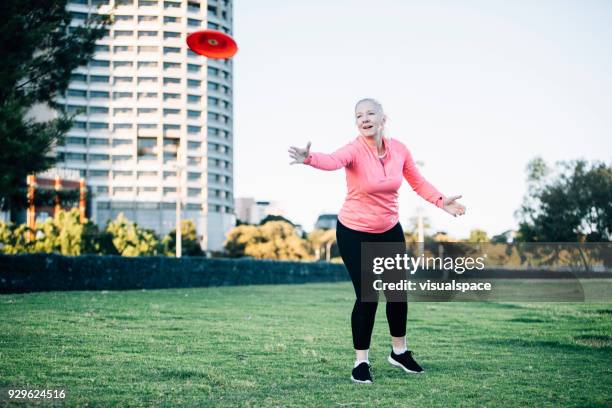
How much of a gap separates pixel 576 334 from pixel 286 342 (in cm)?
370

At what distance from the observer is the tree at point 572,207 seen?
3925cm

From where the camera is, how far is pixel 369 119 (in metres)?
4.86

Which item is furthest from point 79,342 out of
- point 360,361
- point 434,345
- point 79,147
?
point 79,147

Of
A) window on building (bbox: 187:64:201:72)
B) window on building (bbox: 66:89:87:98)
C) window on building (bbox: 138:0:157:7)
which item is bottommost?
window on building (bbox: 66:89:87:98)

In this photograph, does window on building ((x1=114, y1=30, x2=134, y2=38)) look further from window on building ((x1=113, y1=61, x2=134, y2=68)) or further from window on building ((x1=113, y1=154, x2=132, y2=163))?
window on building ((x1=113, y1=154, x2=132, y2=163))

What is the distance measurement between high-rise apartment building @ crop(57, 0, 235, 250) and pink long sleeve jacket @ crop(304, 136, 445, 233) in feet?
311

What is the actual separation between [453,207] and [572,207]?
38.6m

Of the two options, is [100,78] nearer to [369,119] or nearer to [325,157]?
[369,119]

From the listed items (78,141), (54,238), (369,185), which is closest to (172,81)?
(78,141)

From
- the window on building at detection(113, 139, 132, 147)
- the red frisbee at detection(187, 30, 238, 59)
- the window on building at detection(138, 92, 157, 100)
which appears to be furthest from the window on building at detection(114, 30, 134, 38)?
the red frisbee at detection(187, 30, 238, 59)

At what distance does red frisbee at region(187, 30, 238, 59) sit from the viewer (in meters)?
11.1

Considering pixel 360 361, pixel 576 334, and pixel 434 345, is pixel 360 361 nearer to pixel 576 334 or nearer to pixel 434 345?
pixel 434 345

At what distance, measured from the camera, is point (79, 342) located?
21.4 feet

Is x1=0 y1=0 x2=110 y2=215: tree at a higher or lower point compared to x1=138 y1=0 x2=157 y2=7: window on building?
lower
